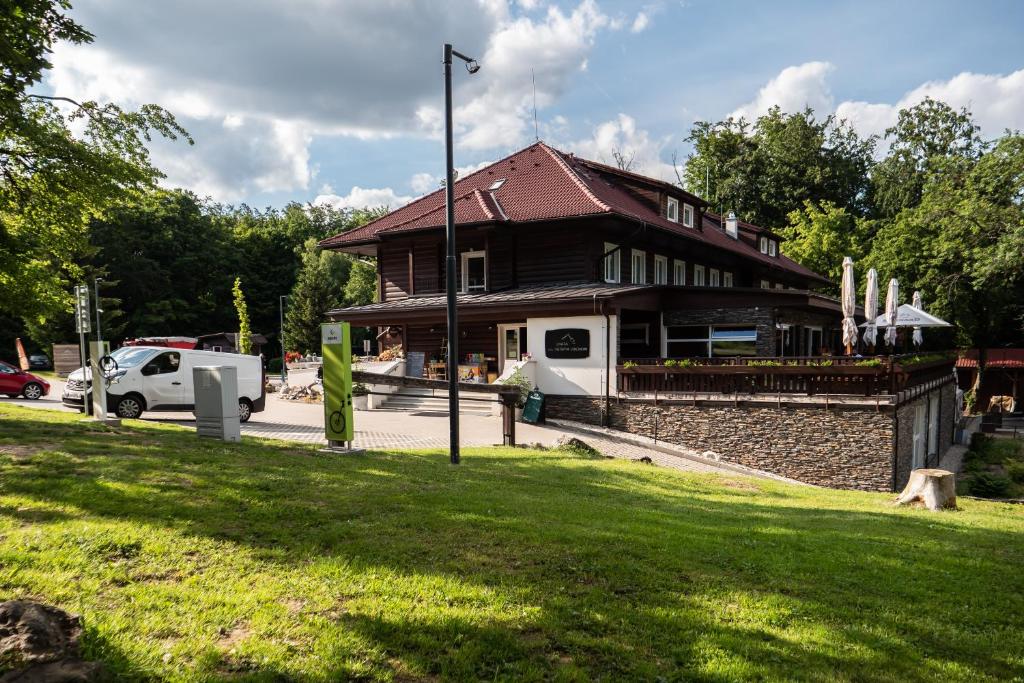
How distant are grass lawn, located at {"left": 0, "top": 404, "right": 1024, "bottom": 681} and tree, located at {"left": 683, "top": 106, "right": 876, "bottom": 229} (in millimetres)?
50464

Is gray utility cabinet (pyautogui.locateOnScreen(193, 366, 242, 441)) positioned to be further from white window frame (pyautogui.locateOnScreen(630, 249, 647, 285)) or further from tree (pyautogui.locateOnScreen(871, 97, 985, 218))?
tree (pyautogui.locateOnScreen(871, 97, 985, 218))

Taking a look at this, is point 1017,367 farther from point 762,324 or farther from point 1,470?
point 1,470

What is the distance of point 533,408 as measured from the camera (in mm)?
20047

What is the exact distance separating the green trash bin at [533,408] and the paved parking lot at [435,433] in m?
0.45

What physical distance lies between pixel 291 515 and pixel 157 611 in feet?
7.07

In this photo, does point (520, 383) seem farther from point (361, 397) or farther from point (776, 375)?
point (776, 375)

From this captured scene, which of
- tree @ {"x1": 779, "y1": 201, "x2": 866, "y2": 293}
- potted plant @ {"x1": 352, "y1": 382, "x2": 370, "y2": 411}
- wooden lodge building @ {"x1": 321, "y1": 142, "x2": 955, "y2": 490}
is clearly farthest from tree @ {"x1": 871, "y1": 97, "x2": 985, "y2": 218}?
potted plant @ {"x1": 352, "y1": 382, "x2": 370, "y2": 411}

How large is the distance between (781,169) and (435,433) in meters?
47.1

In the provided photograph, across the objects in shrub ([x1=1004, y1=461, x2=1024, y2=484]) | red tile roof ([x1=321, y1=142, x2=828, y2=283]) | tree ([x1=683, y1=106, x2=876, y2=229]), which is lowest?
shrub ([x1=1004, y1=461, x2=1024, y2=484])

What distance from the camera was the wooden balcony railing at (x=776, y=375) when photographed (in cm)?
1625

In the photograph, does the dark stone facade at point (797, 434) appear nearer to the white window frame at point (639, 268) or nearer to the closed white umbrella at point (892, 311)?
the closed white umbrella at point (892, 311)

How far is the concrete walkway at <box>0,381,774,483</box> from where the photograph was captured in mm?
15422

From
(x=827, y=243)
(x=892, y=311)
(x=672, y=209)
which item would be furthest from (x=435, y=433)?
(x=827, y=243)

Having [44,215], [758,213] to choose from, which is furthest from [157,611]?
[758,213]
